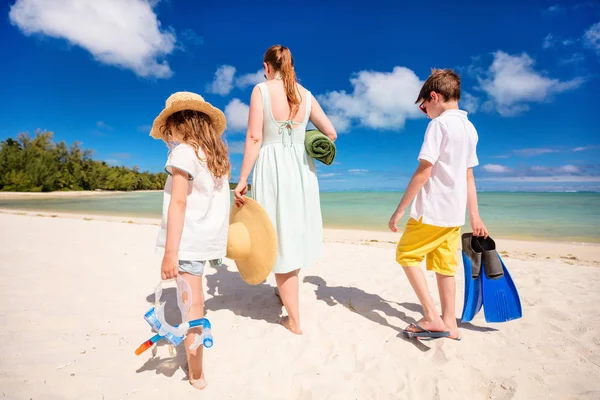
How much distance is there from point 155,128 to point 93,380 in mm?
1666

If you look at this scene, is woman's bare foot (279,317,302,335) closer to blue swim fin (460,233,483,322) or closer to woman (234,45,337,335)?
woman (234,45,337,335)

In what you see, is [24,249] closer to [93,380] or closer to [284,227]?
[93,380]

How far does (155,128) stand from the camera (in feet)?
6.56

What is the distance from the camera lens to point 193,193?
73.1 inches

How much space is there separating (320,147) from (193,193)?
1127 mm

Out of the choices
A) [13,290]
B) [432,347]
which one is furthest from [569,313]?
[13,290]

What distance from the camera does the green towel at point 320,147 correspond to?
252cm

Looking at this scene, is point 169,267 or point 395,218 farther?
point 395,218

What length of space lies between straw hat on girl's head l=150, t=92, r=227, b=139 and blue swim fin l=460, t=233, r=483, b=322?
2.21 meters

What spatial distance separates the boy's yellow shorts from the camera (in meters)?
2.40

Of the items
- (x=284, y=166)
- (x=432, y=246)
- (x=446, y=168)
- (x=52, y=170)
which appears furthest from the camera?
(x=52, y=170)

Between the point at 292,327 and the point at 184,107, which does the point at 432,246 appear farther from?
the point at 184,107

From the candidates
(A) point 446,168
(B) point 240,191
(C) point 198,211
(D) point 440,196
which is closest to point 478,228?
(D) point 440,196

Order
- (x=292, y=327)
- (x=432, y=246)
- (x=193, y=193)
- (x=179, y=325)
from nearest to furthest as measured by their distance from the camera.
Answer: (x=179, y=325), (x=193, y=193), (x=432, y=246), (x=292, y=327)
